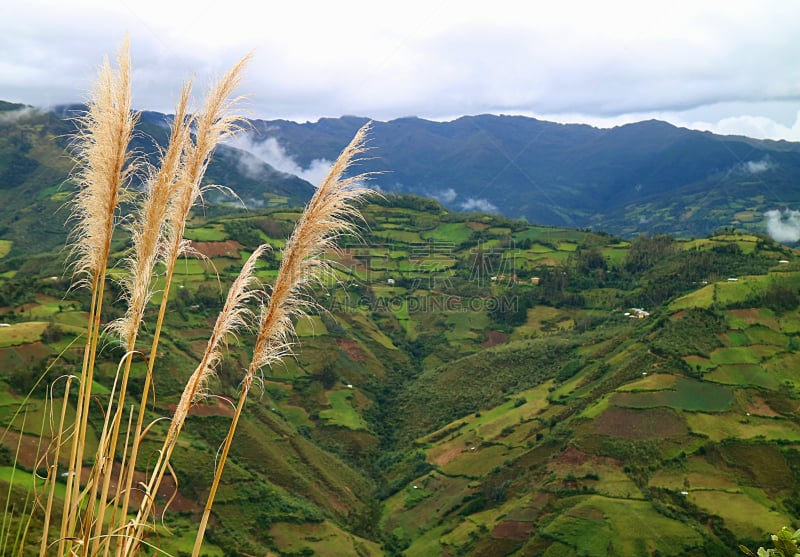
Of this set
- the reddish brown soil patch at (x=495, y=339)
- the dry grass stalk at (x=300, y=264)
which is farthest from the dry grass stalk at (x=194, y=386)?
the reddish brown soil patch at (x=495, y=339)

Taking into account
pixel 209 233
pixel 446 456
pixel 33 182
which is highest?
pixel 33 182

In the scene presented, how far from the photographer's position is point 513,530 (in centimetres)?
3716

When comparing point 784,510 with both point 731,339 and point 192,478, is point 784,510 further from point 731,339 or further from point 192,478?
point 192,478

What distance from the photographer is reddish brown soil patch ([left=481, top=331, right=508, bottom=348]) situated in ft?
245

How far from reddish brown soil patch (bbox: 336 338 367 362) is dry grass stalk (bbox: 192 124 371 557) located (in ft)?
208

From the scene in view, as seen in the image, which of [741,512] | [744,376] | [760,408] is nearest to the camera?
[741,512]

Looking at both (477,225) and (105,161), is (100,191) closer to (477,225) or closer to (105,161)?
(105,161)

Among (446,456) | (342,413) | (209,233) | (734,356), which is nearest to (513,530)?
(446,456)

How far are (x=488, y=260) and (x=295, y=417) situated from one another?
46798 mm

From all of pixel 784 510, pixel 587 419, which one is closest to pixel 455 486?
pixel 587 419

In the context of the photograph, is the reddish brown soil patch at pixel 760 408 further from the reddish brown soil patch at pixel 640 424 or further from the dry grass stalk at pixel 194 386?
the dry grass stalk at pixel 194 386

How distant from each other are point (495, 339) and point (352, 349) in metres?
17.6

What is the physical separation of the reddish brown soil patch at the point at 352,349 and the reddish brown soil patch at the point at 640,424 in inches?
1163

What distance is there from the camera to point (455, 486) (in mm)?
45906
